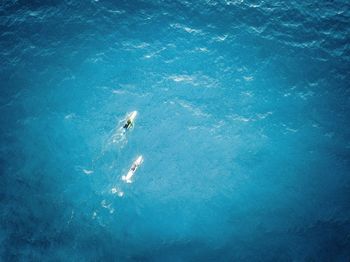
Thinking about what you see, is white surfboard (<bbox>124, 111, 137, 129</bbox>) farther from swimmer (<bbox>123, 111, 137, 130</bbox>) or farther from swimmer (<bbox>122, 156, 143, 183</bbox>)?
swimmer (<bbox>122, 156, 143, 183</bbox>)

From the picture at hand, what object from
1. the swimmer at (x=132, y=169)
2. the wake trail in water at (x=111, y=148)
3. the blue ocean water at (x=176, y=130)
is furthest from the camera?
the wake trail in water at (x=111, y=148)

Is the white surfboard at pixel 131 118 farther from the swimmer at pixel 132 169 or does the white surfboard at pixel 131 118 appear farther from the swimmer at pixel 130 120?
the swimmer at pixel 132 169

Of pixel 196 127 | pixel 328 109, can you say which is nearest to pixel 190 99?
pixel 196 127

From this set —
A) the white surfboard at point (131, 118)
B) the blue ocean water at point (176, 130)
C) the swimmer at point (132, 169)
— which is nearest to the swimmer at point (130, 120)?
the white surfboard at point (131, 118)

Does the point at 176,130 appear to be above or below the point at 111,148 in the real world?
above

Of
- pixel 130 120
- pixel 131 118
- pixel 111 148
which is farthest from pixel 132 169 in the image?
pixel 131 118

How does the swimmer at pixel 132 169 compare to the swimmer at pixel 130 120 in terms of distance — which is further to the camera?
the swimmer at pixel 130 120

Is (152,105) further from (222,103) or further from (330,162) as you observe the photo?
(330,162)

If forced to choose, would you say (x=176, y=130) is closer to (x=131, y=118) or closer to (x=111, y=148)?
(x=131, y=118)

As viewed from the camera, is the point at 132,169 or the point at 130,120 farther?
the point at 130,120
